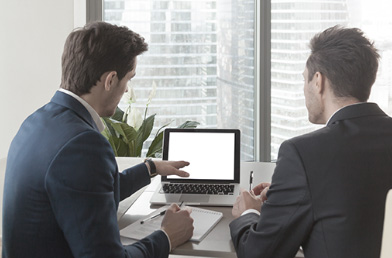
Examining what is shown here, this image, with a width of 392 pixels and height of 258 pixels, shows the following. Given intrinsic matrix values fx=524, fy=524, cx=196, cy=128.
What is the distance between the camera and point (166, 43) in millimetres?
3889

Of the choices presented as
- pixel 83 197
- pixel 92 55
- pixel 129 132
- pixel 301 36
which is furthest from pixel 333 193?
pixel 301 36

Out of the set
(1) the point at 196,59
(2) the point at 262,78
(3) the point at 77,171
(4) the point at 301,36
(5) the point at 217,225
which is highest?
(4) the point at 301,36

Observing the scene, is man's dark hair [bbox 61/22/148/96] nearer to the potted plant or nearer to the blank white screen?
the blank white screen

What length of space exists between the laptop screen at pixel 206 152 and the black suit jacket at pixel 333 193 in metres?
0.64

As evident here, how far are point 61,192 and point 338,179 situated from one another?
67 cm

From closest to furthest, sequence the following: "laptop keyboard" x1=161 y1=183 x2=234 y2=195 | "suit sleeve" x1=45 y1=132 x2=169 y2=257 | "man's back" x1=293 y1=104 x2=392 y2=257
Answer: "suit sleeve" x1=45 y1=132 x2=169 y2=257, "man's back" x1=293 y1=104 x2=392 y2=257, "laptop keyboard" x1=161 y1=183 x2=234 y2=195

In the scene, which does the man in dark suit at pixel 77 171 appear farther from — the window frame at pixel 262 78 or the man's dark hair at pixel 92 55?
the window frame at pixel 262 78

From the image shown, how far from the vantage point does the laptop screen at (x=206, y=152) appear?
1984 millimetres

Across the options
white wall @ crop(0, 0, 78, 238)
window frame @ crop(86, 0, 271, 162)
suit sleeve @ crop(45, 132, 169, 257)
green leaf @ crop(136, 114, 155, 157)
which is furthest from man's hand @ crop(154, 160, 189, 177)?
window frame @ crop(86, 0, 271, 162)

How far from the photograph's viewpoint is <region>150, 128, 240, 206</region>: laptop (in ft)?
6.24

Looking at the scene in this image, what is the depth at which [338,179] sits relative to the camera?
1301 mm

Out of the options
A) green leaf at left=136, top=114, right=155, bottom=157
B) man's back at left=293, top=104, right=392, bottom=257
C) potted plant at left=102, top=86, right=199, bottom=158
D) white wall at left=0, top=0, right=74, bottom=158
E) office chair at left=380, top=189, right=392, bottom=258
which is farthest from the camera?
white wall at left=0, top=0, right=74, bottom=158

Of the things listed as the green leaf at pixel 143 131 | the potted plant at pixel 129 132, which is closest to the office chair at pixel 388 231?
the potted plant at pixel 129 132

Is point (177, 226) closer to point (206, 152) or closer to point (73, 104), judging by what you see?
point (73, 104)
